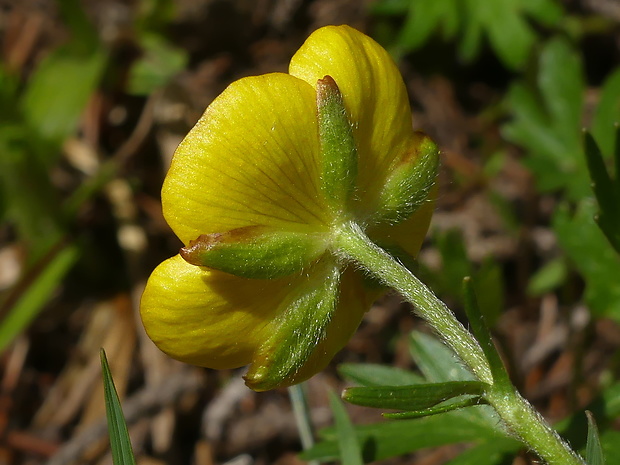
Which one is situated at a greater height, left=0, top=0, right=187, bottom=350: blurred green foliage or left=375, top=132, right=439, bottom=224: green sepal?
left=375, top=132, right=439, bottom=224: green sepal

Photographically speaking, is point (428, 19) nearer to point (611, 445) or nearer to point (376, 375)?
point (376, 375)

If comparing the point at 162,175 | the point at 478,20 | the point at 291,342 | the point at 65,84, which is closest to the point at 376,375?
the point at 291,342

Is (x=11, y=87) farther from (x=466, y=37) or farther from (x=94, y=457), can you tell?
(x=466, y=37)

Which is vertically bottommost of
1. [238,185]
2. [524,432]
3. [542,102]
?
[542,102]

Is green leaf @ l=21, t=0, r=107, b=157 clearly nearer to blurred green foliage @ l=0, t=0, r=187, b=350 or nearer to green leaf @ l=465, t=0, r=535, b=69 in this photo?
blurred green foliage @ l=0, t=0, r=187, b=350

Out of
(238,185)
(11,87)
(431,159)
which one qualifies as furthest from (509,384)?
(11,87)

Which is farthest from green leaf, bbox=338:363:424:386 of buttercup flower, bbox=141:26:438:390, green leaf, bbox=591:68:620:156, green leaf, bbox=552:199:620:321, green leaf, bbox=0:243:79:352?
green leaf, bbox=0:243:79:352
